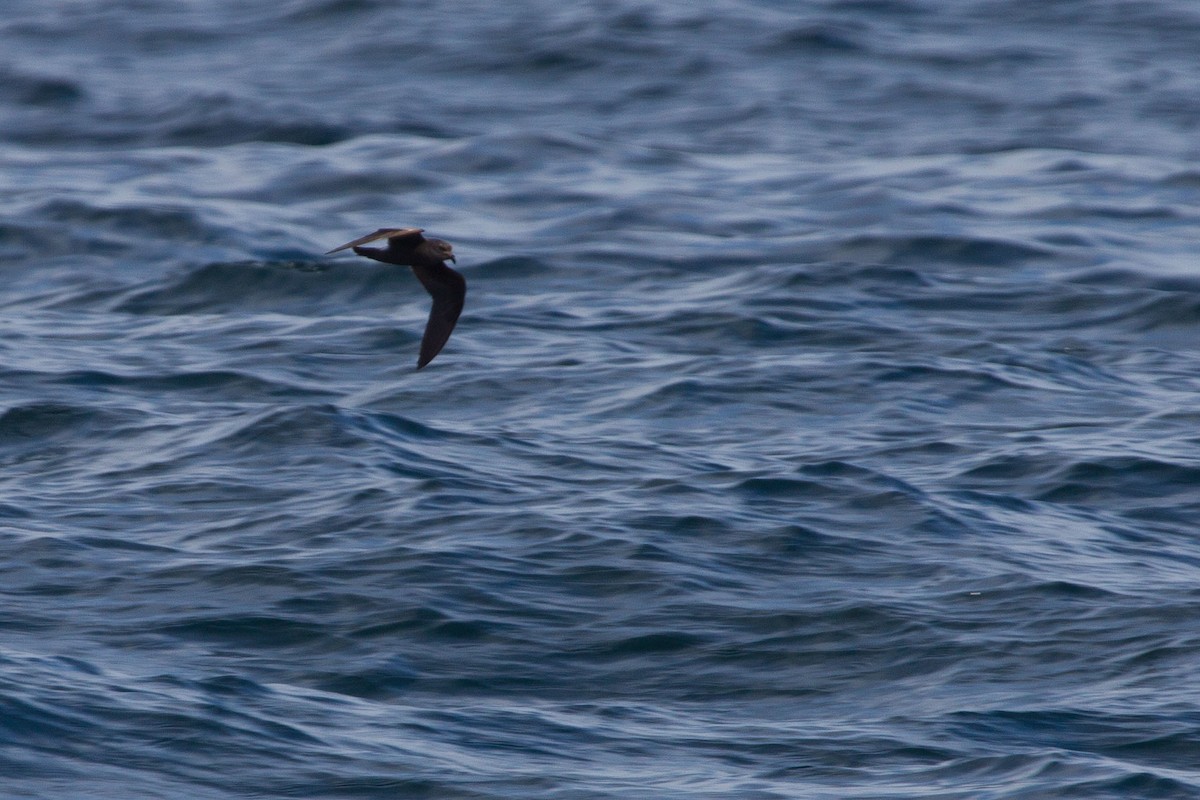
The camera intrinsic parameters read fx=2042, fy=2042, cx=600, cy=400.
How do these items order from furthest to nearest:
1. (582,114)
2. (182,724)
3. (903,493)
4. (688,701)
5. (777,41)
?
(777,41), (582,114), (903,493), (688,701), (182,724)

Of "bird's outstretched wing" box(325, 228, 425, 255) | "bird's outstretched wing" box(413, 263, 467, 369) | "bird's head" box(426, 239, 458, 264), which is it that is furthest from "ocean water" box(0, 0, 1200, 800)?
"bird's outstretched wing" box(325, 228, 425, 255)

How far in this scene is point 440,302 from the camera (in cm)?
772

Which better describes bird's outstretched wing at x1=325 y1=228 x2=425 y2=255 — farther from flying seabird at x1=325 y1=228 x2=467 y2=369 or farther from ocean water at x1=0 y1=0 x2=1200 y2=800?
ocean water at x1=0 y1=0 x2=1200 y2=800

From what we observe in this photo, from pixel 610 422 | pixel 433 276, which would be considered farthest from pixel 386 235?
pixel 610 422

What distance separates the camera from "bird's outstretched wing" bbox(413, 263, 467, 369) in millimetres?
7609

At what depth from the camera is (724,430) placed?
10047mm

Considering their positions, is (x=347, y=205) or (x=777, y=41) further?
(x=777, y=41)

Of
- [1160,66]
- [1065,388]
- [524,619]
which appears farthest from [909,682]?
[1160,66]

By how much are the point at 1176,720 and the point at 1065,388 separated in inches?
152

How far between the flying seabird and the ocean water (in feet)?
3.59

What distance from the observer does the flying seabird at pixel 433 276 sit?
286 inches

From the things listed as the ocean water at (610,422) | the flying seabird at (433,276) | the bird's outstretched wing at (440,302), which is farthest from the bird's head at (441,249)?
the ocean water at (610,422)

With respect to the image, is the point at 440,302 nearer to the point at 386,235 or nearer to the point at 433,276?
the point at 433,276

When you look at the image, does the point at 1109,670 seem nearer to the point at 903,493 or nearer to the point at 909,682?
the point at 909,682
